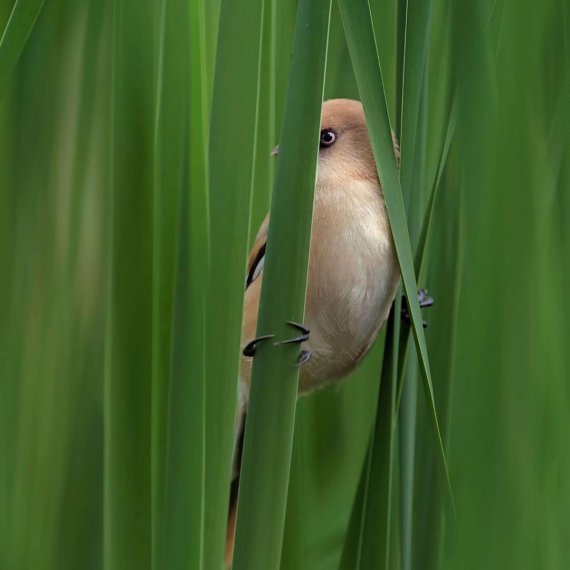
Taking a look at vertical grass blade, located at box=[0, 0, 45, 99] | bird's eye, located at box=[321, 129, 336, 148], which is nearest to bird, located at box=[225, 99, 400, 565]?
bird's eye, located at box=[321, 129, 336, 148]

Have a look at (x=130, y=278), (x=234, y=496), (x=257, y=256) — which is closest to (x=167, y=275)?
(x=130, y=278)

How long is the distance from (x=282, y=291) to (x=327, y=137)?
0.35 meters

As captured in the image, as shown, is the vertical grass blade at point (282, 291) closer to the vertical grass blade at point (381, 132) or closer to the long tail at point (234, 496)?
the vertical grass blade at point (381, 132)

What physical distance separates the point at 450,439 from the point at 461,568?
95 mm

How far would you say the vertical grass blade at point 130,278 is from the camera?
564 mm

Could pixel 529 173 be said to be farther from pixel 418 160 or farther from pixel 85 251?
pixel 85 251

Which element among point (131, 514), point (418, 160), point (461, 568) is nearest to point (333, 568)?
point (461, 568)

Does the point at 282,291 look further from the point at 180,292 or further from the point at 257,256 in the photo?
the point at 257,256

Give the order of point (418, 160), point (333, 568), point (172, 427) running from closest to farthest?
point (172, 427) < point (418, 160) < point (333, 568)

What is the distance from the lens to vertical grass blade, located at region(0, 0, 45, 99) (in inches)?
19.4

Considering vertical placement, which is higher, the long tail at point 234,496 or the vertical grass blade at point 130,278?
the vertical grass blade at point 130,278

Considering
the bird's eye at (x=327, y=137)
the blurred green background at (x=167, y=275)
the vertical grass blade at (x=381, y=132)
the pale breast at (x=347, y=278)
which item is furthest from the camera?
the bird's eye at (x=327, y=137)

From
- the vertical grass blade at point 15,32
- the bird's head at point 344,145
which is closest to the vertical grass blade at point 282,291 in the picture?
Answer: the vertical grass blade at point 15,32

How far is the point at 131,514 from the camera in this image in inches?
22.6
